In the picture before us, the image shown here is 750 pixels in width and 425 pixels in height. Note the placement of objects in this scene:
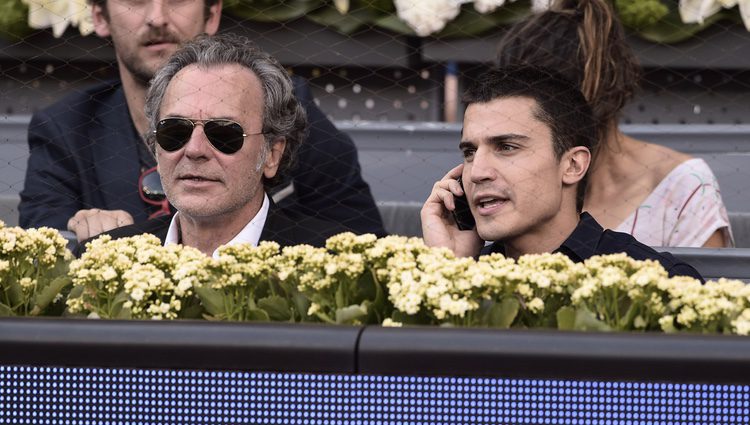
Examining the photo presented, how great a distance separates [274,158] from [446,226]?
0.39m

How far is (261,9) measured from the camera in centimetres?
351

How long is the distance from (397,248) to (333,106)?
6.47 ft

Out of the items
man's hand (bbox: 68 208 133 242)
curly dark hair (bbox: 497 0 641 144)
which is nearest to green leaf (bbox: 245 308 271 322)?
man's hand (bbox: 68 208 133 242)

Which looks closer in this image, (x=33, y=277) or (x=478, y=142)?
(x=33, y=277)

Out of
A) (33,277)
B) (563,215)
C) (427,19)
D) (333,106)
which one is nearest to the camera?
(33,277)

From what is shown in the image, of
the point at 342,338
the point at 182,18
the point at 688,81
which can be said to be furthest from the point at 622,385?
the point at 688,81

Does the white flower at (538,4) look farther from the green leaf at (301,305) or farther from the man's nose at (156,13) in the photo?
the green leaf at (301,305)

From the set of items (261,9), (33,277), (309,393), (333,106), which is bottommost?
(309,393)

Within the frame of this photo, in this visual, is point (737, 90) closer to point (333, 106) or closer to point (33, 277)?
point (333, 106)

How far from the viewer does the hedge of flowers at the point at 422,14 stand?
334cm

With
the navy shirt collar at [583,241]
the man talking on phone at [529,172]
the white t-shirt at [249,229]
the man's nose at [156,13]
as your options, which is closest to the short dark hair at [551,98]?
the man talking on phone at [529,172]

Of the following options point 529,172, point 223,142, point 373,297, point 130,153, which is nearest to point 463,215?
point 529,172

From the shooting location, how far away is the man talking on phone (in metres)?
2.31

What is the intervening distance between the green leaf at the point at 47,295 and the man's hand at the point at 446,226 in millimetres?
862
